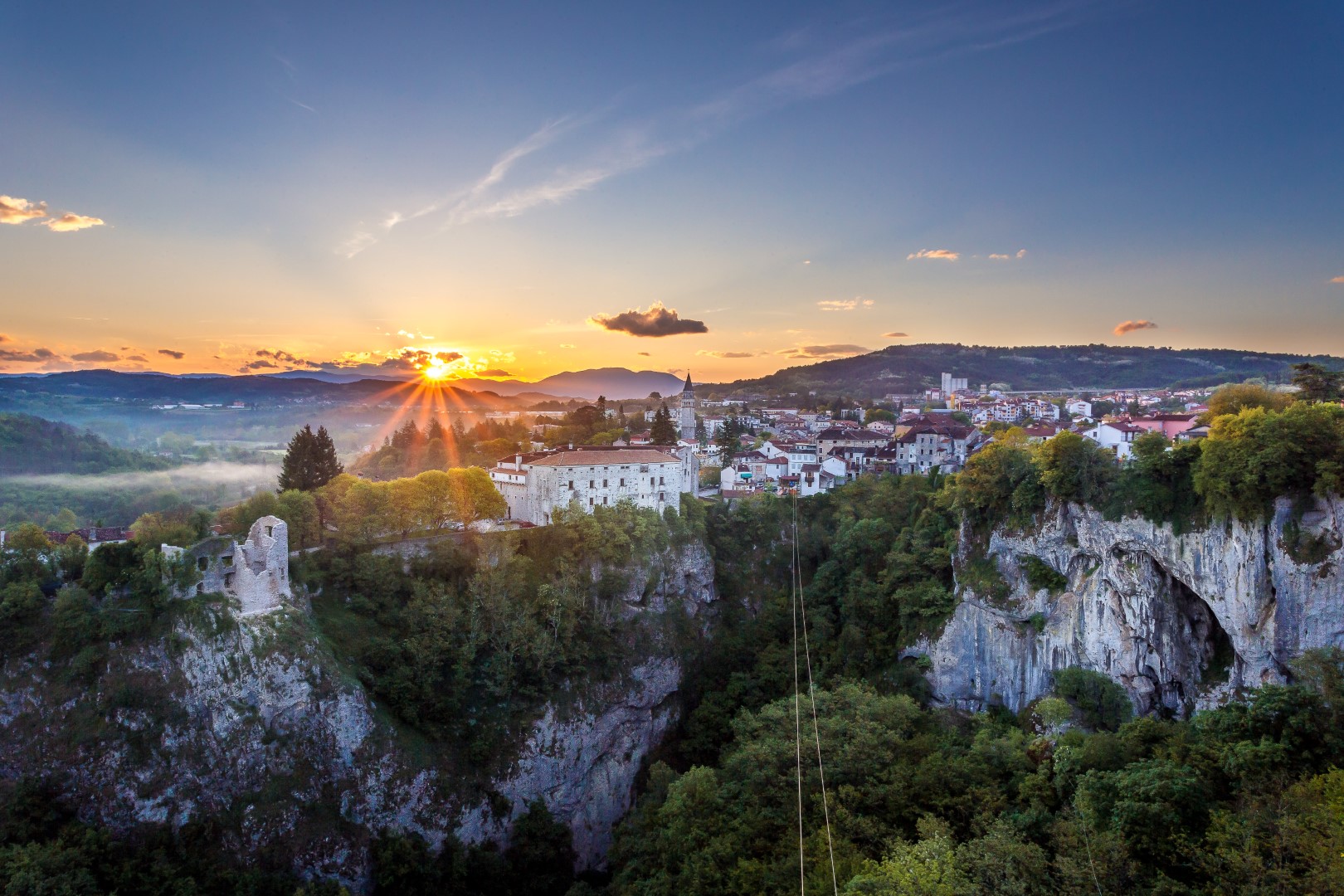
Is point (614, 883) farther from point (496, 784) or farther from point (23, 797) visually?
point (23, 797)

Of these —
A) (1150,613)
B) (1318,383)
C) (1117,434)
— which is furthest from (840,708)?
(1117,434)

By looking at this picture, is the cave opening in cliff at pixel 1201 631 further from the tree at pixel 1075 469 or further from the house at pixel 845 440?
the house at pixel 845 440

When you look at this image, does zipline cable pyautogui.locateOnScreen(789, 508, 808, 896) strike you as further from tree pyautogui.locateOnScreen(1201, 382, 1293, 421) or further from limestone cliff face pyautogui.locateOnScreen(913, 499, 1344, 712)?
tree pyautogui.locateOnScreen(1201, 382, 1293, 421)

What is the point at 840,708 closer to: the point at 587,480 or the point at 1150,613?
the point at 1150,613

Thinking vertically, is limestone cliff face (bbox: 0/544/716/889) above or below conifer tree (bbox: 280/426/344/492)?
below

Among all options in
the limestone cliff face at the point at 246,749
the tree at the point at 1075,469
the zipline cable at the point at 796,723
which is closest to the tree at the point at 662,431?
the zipline cable at the point at 796,723

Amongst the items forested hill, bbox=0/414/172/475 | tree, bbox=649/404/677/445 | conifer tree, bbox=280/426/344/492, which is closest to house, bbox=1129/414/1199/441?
tree, bbox=649/404/677/445

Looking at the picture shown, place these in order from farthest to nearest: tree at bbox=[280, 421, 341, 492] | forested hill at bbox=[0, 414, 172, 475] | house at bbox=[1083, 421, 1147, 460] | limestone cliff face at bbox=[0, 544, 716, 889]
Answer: forested hill at bbox=[0, 414, 172, 475]
house at bbox=[1083, 421, 1147, 460]
tree at bbox=[280, 421, 341, 492]
limestone cliff face at bbox=[0, 544, 716, 889]

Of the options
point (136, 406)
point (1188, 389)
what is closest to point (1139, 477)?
point (1188, 389)
